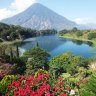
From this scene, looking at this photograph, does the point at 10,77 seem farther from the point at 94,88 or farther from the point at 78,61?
the point at 78,61

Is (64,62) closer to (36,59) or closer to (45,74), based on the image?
(36,59)

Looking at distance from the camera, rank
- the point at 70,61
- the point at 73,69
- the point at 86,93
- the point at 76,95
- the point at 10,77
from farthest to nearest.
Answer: the point at 70,61 → the point at 73,69 → the point at 10,77 → the point at 76,95 → the point at 86,93

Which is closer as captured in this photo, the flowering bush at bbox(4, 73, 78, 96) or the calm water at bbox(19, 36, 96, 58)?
the flowering bush at bbox(4, 73, 78, 96)

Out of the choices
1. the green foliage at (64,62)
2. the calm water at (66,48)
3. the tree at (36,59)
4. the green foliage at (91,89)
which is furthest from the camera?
the calm water at (66,48)

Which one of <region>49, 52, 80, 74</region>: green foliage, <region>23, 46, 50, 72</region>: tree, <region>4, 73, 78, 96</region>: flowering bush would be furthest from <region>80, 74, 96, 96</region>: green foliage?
<region>49, 52, 80, 74</region>: green foliage

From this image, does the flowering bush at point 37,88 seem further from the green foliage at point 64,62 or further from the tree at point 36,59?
the green foliage at point 64,62

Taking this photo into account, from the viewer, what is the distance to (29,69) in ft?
119

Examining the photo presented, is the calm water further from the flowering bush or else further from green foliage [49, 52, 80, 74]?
the flowering bush

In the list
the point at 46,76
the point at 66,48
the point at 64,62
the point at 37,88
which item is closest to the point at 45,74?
the point at 46,76

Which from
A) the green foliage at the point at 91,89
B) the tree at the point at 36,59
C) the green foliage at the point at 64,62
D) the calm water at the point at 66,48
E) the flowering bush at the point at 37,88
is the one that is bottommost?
the calm water at the point at 66,48

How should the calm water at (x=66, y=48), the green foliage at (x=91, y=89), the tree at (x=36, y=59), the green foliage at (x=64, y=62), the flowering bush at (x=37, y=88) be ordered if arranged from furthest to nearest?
the calm water at (x=66, y=48), the green foliage at (x=64, y=62), the tree at (x=36, y=59), the flowering bush at (x=37, y=88), the green foliage at (x=91, y=89)

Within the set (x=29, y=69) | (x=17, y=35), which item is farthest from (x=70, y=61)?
(x=17, y=35)

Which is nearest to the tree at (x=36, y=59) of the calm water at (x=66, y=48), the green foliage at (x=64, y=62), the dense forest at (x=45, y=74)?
the dense forest at (x=45, y=74)

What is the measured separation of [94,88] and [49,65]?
114ft
